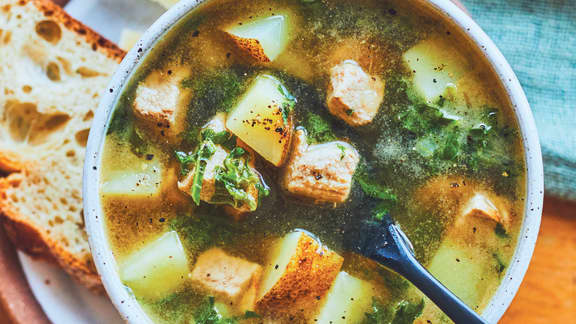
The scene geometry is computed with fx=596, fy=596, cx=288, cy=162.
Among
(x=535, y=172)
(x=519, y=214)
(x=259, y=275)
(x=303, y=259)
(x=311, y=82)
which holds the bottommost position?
(x=259, y=275)

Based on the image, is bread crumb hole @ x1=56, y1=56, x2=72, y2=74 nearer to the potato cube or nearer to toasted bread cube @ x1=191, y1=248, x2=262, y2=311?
the potato cube

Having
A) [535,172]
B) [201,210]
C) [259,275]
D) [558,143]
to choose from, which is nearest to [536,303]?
[558,143]

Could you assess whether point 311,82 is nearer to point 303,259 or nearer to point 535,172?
point 303,259

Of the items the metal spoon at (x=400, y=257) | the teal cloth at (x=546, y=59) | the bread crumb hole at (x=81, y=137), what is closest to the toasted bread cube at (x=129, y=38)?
the bread crumb hole at (x=81, y=137)

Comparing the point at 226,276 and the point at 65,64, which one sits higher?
the point at 65,64

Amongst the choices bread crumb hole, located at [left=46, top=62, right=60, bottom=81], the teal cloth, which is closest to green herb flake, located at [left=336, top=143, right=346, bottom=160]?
the teal cloth

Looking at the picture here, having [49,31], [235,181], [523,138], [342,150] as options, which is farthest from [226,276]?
[49,31]

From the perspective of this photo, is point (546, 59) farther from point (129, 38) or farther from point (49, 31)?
point (49, 31)
